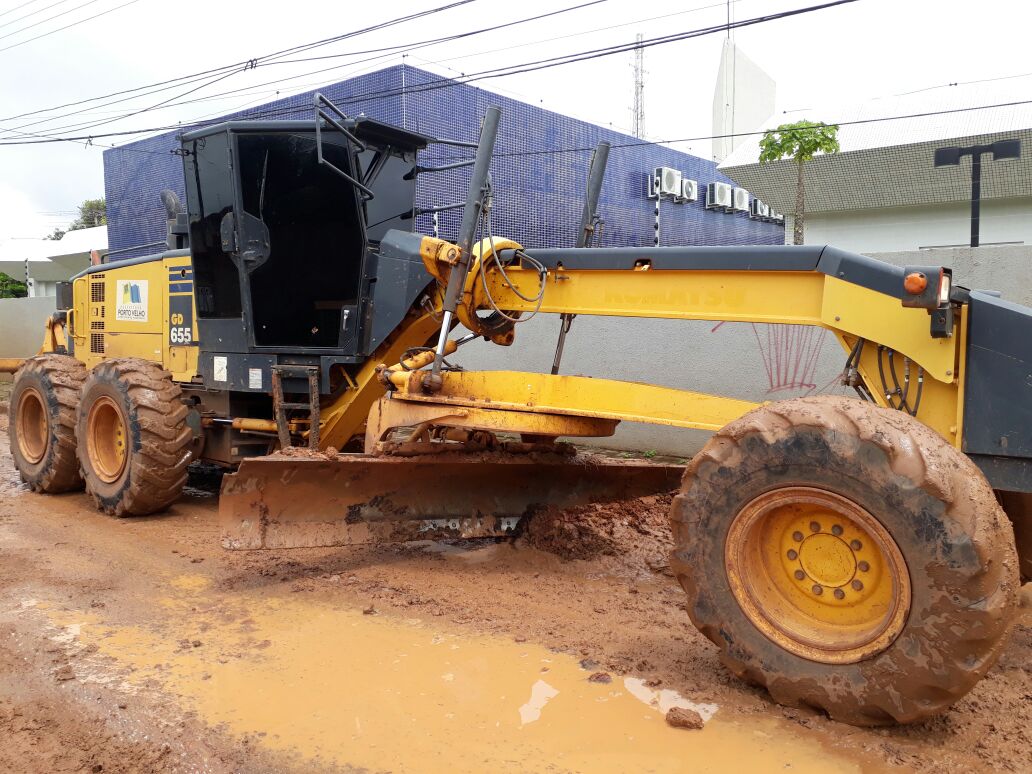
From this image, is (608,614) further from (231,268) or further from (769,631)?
(231,268)

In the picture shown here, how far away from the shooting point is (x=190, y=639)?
14.1ft

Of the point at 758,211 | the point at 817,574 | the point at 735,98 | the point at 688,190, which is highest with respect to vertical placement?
the point at 735,98

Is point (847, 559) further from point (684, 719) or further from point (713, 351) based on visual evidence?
point (713, 351)

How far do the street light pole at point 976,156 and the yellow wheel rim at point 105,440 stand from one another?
14.5m

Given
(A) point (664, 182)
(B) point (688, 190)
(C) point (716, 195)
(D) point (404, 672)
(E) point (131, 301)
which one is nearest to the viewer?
(D) point (404, 672)

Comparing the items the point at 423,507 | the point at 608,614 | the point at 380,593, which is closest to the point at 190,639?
the point at 380,593

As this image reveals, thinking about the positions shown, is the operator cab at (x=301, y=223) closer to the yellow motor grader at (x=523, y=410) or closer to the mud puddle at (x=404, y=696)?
the yellow motor grader at (x=523, y=410)

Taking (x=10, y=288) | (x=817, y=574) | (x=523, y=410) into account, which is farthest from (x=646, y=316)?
(x=10, y=288)

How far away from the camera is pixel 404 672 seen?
12.7 ft

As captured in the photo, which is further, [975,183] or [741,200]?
[741,200]

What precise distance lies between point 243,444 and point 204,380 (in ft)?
2.03

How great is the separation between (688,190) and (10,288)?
96.9 ft

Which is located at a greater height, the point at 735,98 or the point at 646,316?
the point at 735,98

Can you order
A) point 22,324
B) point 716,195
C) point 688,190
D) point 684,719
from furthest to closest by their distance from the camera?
1. point 716,195
2. point 688,190
3. point 22,324
4. point 684,719
